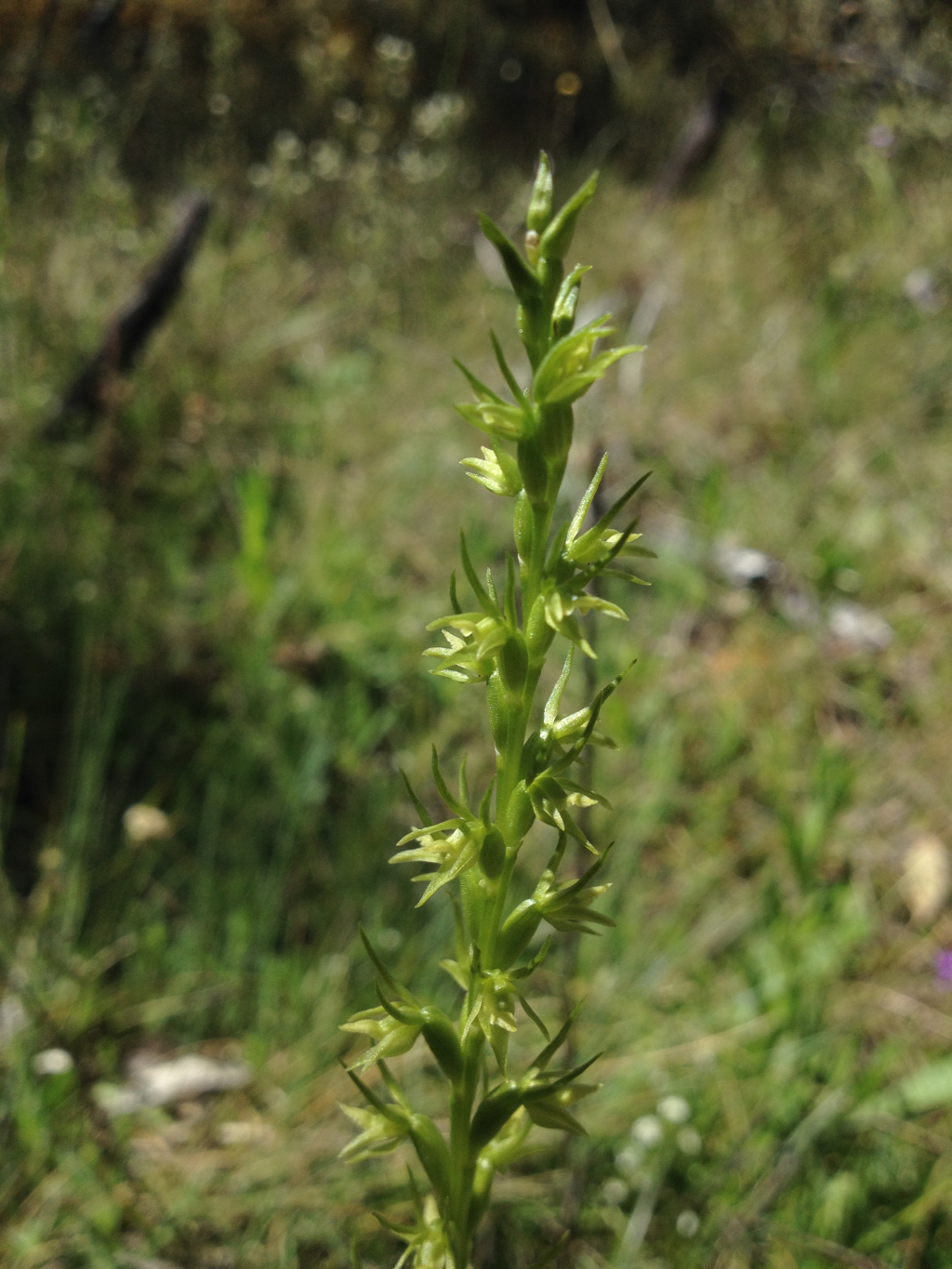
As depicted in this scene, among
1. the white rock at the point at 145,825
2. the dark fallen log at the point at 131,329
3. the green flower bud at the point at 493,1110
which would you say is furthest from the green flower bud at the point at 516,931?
the dark fallen log at the point at 131,329

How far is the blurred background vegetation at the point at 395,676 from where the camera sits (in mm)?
1775

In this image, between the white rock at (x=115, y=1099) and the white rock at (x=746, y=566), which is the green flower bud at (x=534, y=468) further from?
the white rock at (x=746, y=566)

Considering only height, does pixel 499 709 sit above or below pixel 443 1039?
above

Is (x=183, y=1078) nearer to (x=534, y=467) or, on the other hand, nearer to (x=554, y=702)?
(x=554, y=702)

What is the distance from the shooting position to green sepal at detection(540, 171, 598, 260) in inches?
27.6

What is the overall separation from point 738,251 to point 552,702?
→ 545 cm

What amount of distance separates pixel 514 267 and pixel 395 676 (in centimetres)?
214

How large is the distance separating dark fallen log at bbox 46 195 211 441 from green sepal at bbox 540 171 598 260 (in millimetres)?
2678

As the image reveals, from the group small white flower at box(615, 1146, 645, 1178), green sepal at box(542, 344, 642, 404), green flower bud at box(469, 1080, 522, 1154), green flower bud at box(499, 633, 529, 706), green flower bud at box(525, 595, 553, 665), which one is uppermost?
green sepal at box(542, 344, 642, 404)

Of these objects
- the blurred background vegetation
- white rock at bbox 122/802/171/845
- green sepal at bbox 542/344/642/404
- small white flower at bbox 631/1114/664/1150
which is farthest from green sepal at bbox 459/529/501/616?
white rock at bbox 122/802/171/845

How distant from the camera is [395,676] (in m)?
2.79

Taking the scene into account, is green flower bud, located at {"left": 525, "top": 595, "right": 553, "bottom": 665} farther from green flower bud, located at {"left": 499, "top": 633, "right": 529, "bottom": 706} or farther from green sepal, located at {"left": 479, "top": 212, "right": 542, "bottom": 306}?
green sepal, located at {"left": 479, "top": 212, "right": 542, "bottom": 306}

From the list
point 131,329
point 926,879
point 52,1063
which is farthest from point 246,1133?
point 131,329

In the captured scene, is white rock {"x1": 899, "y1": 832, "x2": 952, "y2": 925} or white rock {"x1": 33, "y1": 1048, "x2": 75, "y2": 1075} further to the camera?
white rock {"x1": 899, "y1": 832, "x2": 952, "y2": 925}
